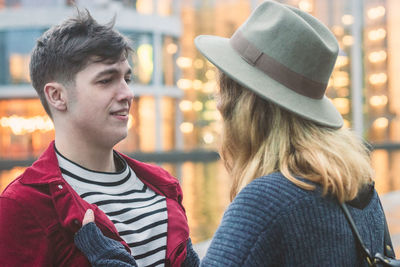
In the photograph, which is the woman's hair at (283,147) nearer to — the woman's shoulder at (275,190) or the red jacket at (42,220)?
the woman's shoulder at (275,190)

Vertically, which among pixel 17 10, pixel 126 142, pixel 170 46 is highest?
pixel 17 10

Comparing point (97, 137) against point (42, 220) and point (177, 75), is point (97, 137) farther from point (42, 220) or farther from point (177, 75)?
point (177, 75)

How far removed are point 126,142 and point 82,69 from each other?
33592mm

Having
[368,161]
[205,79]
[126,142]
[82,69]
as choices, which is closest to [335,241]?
[368,161]

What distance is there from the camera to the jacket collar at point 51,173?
77.8 inches

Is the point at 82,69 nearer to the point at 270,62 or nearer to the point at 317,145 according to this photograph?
the point at 270,62

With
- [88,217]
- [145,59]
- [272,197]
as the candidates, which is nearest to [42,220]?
[88,217]

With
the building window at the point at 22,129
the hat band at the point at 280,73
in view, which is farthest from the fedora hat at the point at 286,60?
the building window at the point at 22,129

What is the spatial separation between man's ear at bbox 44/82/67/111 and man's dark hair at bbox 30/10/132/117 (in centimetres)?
3

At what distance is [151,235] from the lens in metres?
2.20

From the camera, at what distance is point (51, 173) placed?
2.00 metres

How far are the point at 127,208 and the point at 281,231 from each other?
2.59 ft

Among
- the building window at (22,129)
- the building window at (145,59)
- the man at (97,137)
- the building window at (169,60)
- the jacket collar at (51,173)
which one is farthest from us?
the building window at (169,60)

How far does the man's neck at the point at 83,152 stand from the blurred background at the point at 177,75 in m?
22.4
